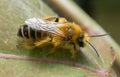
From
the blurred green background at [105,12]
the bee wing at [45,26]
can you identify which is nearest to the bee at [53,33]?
the bee wing at [45,26]

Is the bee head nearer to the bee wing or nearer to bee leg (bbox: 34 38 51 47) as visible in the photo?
the bee wing

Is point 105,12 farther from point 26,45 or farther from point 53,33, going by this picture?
point 26,45

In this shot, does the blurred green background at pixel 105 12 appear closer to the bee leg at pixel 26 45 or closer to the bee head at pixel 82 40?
the bee head at pixel 82 40

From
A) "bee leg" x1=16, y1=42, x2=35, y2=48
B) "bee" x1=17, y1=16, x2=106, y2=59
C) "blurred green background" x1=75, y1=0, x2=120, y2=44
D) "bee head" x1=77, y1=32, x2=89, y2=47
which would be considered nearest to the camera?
"bee leg" x1=16, y1=42, x2=35, y2=48

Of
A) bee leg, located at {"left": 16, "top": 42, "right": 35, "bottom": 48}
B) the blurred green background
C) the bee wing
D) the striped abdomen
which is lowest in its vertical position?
bee leg, located at {"left": 16, "top": 42, "right": 35, "bottom": 48}

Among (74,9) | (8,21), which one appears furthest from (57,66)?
(74,9)

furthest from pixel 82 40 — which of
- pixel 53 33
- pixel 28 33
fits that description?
pixel 28 33

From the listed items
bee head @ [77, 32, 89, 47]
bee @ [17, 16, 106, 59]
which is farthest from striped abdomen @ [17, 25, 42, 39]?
bee head @ [77, 32, 89, 47]
